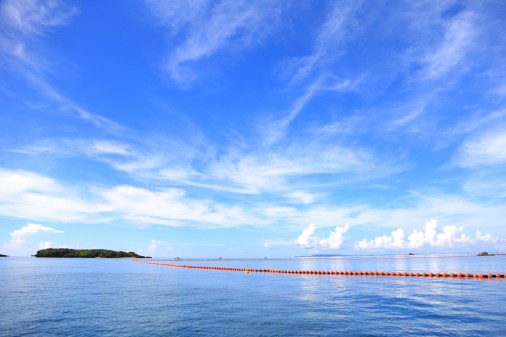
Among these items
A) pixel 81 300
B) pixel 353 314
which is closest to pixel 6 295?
pixel 81 300

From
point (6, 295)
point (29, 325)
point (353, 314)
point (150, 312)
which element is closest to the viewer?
point (29, 325)

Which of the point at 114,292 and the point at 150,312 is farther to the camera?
the point at 114,292

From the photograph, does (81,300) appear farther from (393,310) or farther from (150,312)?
(393,310)

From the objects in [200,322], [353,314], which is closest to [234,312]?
[200,322]

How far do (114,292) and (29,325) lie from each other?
24027 mm

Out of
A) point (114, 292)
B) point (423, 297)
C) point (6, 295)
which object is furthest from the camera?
point (114, 292)

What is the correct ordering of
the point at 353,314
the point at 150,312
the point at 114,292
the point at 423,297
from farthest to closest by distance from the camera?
the point at 114,292 < the point at 423,297 < the point at 150,312 < the point at 353,314

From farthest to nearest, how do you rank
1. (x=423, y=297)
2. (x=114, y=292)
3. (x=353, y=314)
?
(x=114, y=292), (x=423, y=297), (x=353, y=314)

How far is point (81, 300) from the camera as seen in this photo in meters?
44.9

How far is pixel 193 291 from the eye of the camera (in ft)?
177

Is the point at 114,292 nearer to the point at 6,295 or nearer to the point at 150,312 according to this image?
the point at 6,295

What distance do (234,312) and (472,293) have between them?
33.5 m

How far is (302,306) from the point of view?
126 ft

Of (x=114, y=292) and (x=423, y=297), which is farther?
(x=114, y=292)
